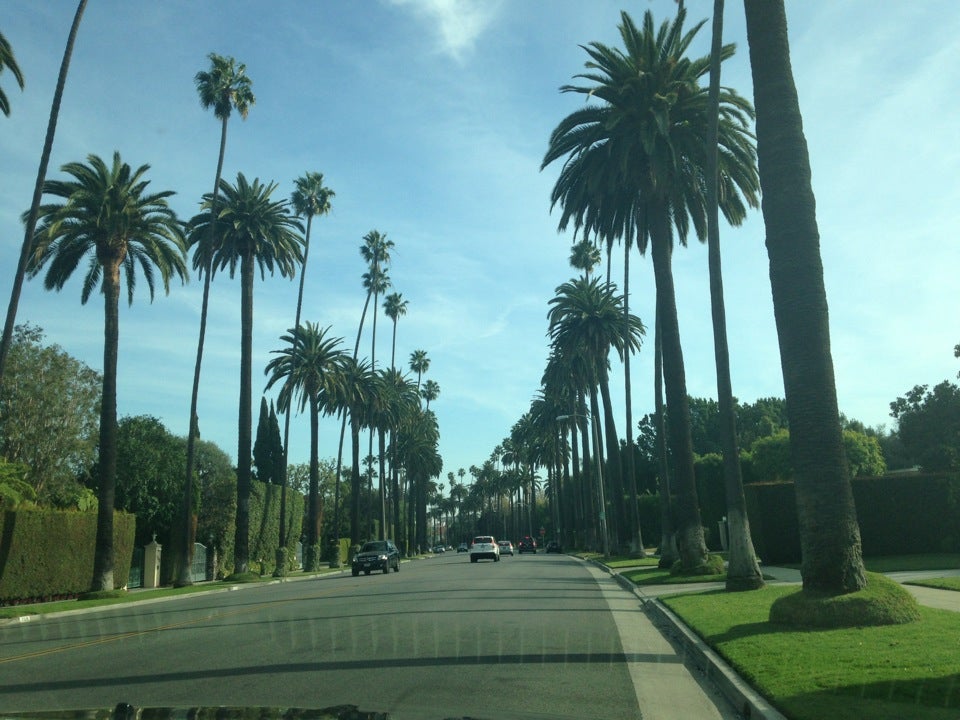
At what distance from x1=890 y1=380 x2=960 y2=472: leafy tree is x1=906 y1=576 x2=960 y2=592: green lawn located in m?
39.7

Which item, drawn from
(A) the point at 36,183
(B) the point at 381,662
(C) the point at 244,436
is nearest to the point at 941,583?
(B) the point at 381,662

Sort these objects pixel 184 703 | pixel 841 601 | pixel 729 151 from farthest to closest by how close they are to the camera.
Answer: pixel 729 151 → pixel 841 601 → pixel 184 703

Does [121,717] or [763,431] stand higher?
[763,431]

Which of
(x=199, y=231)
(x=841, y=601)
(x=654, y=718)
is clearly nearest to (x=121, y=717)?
(x=654, y=718)

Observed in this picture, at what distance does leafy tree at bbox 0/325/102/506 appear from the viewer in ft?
155

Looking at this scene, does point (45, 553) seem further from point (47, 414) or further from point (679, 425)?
point (679, 425)

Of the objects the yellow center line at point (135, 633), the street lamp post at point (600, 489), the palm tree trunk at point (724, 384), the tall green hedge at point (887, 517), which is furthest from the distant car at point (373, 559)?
the palm tree trunk at point (724, 384)

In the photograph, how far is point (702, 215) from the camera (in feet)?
101

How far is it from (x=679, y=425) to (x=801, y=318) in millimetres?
15393

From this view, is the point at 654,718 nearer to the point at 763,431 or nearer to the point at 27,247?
the point at 27,247

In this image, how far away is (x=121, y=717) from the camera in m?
6.86

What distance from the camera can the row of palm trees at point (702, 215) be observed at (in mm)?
13367

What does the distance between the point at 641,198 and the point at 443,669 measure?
887 inches

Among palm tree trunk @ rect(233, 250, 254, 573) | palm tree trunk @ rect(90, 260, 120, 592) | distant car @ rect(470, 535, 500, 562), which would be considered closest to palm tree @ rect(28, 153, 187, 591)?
palm tree trunk @ rect(90, 260, 120, 592)
